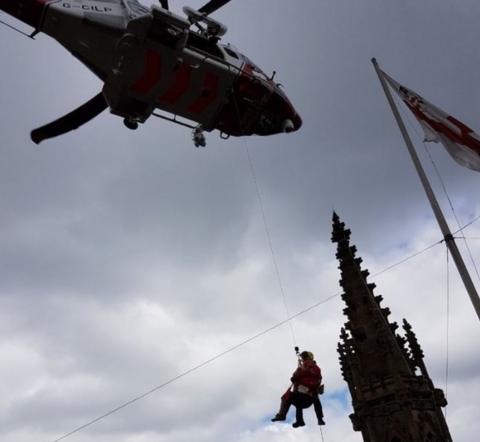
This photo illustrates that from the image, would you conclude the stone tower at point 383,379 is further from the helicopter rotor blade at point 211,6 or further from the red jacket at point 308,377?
the helicopter rotor blade at point 211,6

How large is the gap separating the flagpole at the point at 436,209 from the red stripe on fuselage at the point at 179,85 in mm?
5523

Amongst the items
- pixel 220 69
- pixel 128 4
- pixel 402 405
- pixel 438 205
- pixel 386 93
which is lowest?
pixel 402 405

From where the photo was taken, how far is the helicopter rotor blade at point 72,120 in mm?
12609

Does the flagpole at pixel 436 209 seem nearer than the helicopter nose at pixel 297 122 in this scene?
Yes

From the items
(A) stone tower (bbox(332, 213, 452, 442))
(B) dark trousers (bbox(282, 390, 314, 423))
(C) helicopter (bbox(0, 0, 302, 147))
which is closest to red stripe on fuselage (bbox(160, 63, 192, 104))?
(C) helicopter (bbox(0, 0, 302, 147))

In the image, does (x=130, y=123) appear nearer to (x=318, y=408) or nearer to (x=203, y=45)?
(x=203, y=45)

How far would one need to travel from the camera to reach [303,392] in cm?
1148

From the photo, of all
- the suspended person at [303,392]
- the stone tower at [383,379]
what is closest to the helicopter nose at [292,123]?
the suspended person at [303,392]

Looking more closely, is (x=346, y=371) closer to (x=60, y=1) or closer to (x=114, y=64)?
(x=114, y=64)

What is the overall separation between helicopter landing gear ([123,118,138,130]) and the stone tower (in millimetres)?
14905

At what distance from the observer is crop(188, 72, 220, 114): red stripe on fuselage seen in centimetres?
1198

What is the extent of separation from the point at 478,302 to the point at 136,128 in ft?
32.2

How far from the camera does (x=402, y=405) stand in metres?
21.6

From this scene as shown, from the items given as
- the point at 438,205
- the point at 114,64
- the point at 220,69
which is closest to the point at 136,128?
the point at 114,64
